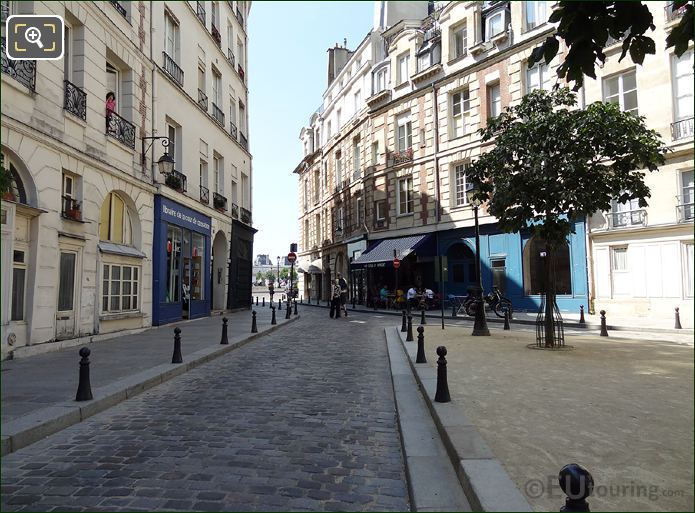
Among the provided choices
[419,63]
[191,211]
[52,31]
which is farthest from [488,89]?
[52,31]

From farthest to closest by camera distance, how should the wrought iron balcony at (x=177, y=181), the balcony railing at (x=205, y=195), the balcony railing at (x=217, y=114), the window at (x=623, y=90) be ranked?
the balcony railing at (x=217, y=114) → the balcony railing at (x=205, y=195) → the wrought iron balcony at (x=177, y=181) → the window at (x=623, y=90)

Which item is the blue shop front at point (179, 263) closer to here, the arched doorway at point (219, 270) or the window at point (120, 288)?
the window at point (120, 288)

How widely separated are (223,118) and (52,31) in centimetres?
1927

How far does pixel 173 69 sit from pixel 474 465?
15567 mm

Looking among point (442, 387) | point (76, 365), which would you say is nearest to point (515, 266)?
A: point (442, 387)

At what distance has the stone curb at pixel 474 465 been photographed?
2600mm

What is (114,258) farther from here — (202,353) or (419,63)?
(419,63)

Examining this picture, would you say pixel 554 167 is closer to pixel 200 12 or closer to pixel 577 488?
pixel 577 488

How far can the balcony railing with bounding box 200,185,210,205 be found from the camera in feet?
59.8

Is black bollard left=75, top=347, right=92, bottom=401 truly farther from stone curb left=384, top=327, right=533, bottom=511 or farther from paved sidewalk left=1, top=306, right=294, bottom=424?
stone curb left=384, top=327, right=533, bottom=511

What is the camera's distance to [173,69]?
15.1 metres

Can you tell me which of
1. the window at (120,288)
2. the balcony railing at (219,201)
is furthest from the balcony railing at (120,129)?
the balcony railing at (219,201)

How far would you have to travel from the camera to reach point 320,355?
31.2ft

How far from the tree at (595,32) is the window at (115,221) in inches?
447
